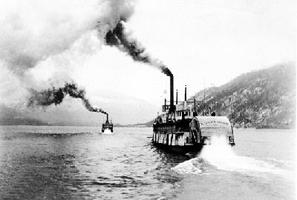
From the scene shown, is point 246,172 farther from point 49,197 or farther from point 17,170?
point 17,170

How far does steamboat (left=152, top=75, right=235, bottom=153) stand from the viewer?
6072 centimetres

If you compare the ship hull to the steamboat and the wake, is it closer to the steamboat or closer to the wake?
the steamboat

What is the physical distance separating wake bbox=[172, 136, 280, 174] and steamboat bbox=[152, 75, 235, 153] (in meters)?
1.08

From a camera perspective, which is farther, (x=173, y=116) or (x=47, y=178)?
(x=173, y=116)

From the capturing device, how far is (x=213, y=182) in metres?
37.2

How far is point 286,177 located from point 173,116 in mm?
42357

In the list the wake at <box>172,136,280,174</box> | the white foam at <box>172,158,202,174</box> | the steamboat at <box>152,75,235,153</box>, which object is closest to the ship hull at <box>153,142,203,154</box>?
the steamboat at <box>152,75,235,153</box>

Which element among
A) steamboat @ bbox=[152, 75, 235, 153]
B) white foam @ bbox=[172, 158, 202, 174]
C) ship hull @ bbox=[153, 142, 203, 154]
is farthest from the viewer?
ship hull @ bbox=[153, 142, 203, 154]

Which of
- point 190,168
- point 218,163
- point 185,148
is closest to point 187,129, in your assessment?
point 185,148

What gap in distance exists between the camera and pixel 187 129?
223ft

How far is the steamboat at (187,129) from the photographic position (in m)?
60.7

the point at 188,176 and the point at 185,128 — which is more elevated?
the point at 185,128

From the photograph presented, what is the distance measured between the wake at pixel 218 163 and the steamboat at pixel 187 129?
108 cm

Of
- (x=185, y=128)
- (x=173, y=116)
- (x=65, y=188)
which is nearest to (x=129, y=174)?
(x=65, y=188)
